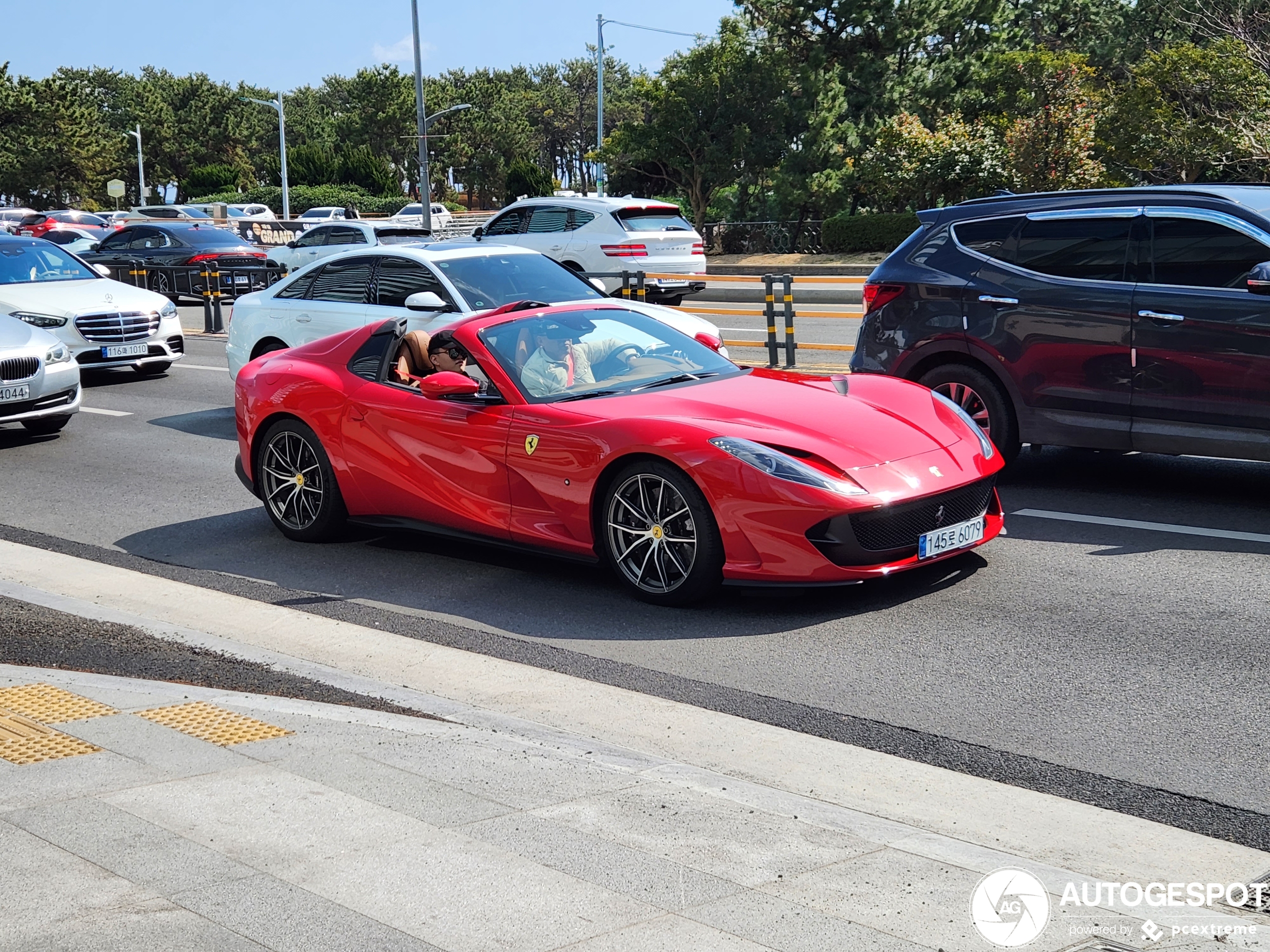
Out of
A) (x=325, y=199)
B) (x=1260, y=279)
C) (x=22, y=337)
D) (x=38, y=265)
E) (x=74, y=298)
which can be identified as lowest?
(x=22, y=337)

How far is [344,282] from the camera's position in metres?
13.3

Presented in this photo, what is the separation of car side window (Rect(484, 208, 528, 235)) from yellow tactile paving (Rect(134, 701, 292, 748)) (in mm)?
20547

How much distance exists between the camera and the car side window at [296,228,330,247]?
1089 inches

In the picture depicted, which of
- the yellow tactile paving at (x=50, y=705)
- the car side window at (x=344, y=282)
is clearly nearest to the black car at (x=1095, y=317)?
the car side window at (x=344, y=282)

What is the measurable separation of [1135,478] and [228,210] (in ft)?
209

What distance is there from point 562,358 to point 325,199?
7435 centimetres

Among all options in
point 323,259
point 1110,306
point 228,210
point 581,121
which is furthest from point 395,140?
point 1110,306

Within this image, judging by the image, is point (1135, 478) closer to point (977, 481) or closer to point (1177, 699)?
point (977, 481)

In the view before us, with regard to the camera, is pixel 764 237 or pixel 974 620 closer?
pixel 974 620

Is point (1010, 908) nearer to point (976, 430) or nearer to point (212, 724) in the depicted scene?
point (212, 724)

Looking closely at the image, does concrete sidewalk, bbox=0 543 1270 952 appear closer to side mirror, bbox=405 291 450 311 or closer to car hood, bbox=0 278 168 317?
side mirror, bbox=405 291 450 311

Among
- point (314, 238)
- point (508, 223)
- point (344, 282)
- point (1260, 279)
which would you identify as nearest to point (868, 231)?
point (508, 223)

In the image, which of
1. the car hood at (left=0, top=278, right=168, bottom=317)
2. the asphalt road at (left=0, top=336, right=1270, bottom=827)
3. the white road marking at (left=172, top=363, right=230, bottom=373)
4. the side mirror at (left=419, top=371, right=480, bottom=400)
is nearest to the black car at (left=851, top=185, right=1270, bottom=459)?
the asphalt road at (left=0, top=336, right=1270, bottom=827)

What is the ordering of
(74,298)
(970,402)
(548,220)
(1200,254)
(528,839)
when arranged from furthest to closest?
(548,220)
(74,298)
(970,402)
(1200,254)
(528,839)
